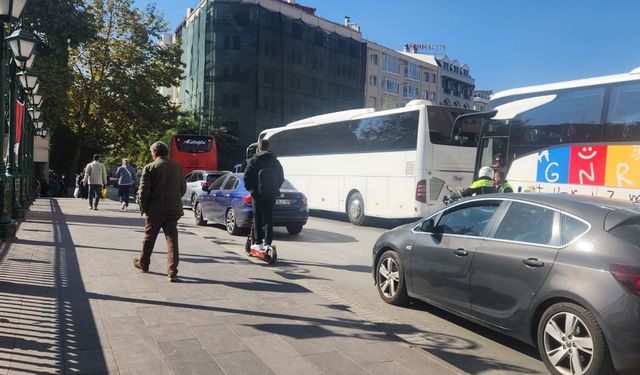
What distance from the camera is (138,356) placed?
13.1ft

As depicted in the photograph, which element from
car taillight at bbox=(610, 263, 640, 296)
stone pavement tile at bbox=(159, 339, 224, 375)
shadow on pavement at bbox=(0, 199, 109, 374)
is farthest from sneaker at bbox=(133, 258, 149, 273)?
car taillight at bbox=(610, 263, 640, 296)

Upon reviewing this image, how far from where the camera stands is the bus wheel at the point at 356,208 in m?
16.7

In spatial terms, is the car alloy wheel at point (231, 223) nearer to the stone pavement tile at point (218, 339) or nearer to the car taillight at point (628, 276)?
the stone pavement tile at point (218, 339)

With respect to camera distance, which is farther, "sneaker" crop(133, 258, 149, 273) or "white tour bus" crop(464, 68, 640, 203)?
"white tour bus" crop(464, 68, 640, 203)

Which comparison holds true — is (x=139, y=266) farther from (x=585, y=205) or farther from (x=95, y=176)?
(x=95, y=176)

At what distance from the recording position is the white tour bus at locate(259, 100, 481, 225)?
14.1 m

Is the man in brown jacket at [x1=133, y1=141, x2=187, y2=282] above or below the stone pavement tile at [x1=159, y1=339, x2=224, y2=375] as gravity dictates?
above

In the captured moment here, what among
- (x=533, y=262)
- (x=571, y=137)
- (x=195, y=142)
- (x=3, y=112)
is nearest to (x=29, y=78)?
(x=3, y=112)

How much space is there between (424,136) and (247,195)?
528cm

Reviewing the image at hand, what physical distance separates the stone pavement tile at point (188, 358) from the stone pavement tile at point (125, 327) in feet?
1.17

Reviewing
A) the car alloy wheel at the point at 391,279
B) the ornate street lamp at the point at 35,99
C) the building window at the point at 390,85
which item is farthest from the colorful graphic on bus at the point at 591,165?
the building window at the point at 390,85

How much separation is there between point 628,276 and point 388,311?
2.76 meters

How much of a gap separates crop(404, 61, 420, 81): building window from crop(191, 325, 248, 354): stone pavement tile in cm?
7477

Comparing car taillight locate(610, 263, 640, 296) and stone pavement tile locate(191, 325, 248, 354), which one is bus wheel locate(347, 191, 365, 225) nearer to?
stone pavement tile locate(191, 325, 248, 354)
